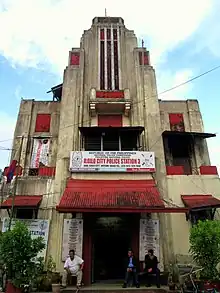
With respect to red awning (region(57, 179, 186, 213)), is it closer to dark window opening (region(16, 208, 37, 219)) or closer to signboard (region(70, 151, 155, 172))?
signboard (region(70, 151, 155, 172))

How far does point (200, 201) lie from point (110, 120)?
732 centimetres

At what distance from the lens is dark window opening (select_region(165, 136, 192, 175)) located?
53.6ft

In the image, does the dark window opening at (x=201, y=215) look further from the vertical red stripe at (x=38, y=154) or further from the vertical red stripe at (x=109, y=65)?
the vertical red stripe at (x=109, y=65)

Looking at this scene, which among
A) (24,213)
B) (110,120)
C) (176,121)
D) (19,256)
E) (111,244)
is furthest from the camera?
(176,121)

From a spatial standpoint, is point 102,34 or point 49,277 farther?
point 102,34

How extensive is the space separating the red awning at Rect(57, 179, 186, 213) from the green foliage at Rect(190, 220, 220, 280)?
61.6 inches

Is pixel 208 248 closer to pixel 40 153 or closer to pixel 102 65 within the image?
pixel 40 153

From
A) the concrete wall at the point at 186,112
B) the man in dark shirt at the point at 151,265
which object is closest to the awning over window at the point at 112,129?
the concrete wall at the point at 186,112

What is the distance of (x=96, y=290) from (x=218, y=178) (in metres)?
8.53

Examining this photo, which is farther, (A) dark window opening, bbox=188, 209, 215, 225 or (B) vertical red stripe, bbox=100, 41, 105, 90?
(B) vertical red stripe, bbox=100, 41, 105, 90

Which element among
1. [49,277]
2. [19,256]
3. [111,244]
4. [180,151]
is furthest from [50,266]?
[180,151]

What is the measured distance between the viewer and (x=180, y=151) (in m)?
16.8

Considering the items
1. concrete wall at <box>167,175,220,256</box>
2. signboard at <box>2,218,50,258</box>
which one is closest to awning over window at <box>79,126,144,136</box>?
concrete wall at <box>167,175,220,256</box>

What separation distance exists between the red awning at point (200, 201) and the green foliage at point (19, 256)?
285 inches
